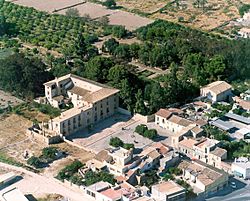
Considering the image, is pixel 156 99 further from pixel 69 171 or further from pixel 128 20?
pixel 128 20

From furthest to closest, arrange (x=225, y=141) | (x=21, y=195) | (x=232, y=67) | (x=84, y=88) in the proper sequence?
1. (x=232, y=67)
2. (x=84, y=88)
3. (x=225, y=141)
4. (x=21, y=195)

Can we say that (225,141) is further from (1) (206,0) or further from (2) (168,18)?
(1) (206,0)

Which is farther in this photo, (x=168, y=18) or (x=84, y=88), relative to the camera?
(x=168, y=18)

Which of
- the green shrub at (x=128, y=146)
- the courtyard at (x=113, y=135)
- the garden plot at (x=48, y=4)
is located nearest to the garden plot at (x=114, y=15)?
the garden plot at (x=48, y=4)

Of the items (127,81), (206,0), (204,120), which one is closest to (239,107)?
(204,120)

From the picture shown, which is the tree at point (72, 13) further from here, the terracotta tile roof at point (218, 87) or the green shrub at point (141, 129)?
the green shrub at point (141, 129)

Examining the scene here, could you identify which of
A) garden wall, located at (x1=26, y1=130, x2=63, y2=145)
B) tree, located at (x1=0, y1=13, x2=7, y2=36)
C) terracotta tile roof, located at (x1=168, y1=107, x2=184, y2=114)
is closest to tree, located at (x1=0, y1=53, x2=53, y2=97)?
garden wall, located at (x1=26, y1=130, x2=63, y2=145)
